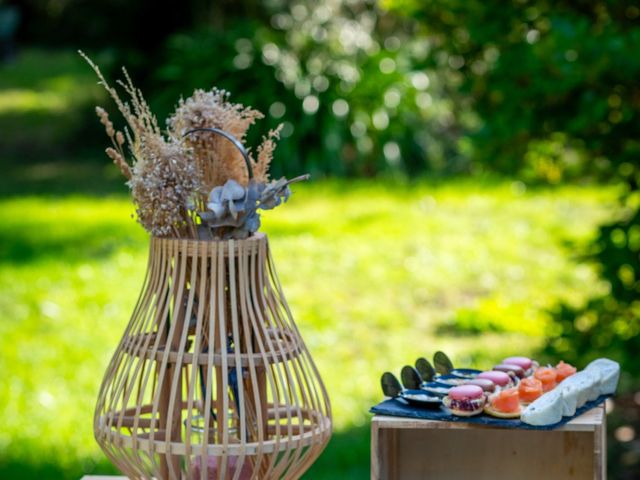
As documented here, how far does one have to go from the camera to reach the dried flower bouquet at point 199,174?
2.08 metres

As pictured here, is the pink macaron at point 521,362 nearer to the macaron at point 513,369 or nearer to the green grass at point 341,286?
the macaron at point 513,369

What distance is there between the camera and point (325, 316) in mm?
5746

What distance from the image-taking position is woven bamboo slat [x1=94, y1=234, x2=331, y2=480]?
2074 mm

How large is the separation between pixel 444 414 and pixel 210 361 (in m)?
0.45

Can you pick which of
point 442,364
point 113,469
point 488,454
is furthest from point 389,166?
point 488,454

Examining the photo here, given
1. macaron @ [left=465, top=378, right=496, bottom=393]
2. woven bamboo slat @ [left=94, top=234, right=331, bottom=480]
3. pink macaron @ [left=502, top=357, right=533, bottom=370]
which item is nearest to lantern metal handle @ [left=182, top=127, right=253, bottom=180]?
woven bamboo slat @ [left=94, top=234, right=331, bottom=480]

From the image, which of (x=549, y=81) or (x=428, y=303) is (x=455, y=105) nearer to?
(x=428, y=303)

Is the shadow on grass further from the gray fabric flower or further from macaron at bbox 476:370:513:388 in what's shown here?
the gray fabric flower

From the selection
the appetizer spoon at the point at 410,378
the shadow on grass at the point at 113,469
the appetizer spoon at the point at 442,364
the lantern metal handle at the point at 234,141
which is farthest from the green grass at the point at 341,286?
the lantern metal handle at the point at 234,141

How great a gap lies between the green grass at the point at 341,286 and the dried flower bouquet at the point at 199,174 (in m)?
2.00

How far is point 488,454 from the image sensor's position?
7.52 ft

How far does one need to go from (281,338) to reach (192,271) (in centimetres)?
25

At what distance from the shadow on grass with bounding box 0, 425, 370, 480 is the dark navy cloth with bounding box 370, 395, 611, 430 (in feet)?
5.95

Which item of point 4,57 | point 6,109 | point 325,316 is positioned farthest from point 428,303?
point 4,57
